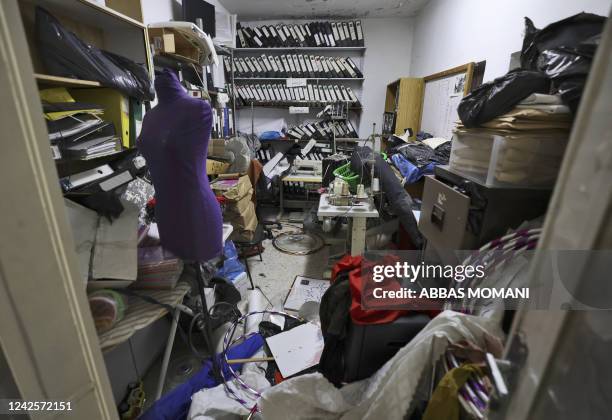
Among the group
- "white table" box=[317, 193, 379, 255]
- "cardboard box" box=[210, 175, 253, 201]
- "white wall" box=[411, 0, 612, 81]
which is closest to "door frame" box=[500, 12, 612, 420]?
"white wall" box=[411, 0, 612, 81]

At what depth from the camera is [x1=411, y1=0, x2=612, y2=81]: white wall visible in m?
1.53

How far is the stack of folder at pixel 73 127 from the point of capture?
1205 millimetres

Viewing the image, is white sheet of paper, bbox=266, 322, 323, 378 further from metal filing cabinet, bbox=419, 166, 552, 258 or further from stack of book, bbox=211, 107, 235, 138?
stack of book, bbox=211, 107, 235, 138

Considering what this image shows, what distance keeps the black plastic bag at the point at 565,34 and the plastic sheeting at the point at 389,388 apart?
31.8 inches

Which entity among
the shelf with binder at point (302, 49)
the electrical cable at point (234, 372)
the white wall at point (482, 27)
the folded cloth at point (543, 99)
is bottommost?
the electrical cable at point (234, 372)

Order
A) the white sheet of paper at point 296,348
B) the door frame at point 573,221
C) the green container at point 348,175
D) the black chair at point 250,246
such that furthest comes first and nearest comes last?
the black chair at point 250,246
the green container at point 348,175
the white sheet of paper at point 296,348
the door frame at point 573,221

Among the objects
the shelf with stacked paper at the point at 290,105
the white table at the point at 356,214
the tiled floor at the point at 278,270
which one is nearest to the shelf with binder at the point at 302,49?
the shelf with stacked paper at the point at 290,105

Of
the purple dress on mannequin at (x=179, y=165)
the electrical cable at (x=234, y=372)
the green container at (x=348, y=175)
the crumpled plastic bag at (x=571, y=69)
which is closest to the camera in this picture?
the crumpled plastic bag at (x=571, y=69)

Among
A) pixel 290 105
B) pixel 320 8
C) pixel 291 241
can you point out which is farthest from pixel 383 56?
pixel 291 241

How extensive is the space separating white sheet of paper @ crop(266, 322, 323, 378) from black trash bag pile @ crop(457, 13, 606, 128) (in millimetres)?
1377

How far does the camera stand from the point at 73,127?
1.29 m

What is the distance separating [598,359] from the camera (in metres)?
0.31

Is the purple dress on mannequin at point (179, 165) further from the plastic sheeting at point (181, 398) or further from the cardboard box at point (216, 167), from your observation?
the cardboard box at point (216, 167)

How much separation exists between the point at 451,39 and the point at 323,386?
3300 millimetres
